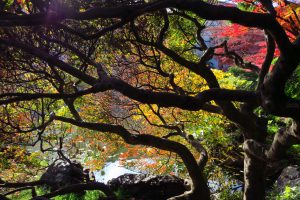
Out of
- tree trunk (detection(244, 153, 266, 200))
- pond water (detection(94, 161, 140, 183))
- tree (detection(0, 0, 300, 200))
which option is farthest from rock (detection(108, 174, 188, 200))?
pond water (detection(94, 161, 140, 183))

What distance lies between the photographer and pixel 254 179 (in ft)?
20.3

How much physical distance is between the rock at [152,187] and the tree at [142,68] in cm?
178

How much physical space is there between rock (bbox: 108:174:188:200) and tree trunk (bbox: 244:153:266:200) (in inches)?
98.7

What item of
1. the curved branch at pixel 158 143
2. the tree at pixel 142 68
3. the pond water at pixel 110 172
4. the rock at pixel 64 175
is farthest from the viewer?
the pond water at pixel 110 172

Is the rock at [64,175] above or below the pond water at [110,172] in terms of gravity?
below

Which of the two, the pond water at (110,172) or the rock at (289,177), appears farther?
the pond water at (110,172)

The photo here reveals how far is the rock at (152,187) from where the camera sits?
8.62 metres

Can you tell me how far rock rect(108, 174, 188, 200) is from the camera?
8.62m

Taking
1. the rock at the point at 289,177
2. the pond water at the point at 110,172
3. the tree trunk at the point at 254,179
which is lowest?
the tree trunk at the point at 254,179

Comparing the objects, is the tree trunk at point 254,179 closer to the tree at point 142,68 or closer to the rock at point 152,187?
the tree at point 142,68

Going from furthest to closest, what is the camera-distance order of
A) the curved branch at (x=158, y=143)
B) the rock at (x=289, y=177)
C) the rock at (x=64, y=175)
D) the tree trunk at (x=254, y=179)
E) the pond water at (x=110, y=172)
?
the pond water at (x=110, y=172), the rock at (x=64, y=175), the rock at (x=289, y=177), the tree trunk at (x=254, y=179), the curved branch at (x=158, y=143)

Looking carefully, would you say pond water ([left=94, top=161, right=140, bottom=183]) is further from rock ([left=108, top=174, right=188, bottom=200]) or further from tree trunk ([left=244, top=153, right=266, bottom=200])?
tree trunk ([left=244, top=153, right=266, bottom=200])

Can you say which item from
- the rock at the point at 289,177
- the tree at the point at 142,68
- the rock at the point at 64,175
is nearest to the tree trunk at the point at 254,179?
the tree at the point at 142,68

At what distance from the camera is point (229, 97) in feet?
11.2
